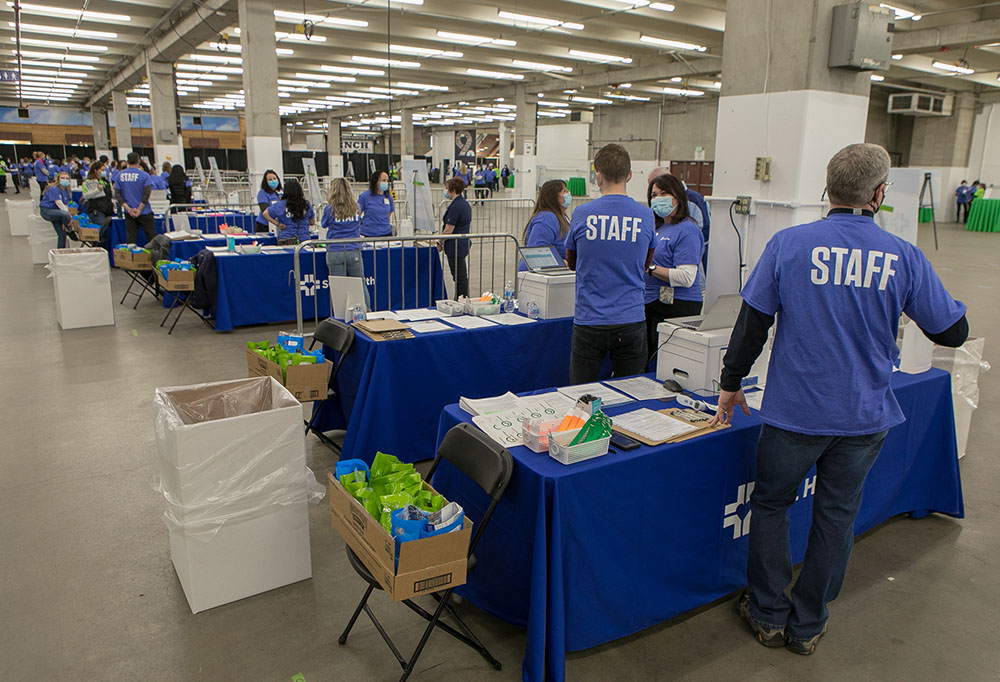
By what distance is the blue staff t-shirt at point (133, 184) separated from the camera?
8.46 meters

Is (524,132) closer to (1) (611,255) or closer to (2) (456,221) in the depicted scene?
(2) (456,221)

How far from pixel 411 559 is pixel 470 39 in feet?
45.4

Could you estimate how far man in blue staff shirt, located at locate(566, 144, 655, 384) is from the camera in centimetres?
293

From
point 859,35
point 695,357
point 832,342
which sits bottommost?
point 695,357

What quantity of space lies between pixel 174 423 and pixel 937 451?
3167mm

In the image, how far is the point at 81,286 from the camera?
21.2 ft

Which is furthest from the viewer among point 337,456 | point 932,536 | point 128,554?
point 337,456

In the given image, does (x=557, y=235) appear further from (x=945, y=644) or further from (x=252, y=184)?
(x=252, y=184)

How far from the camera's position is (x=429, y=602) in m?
2.49

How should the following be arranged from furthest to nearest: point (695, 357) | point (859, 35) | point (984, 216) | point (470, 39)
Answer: point (984, 216) → point (470, 39) → point (859, 35) → point (695, 357)

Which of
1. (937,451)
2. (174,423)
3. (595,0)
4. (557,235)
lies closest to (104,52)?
(595,0)

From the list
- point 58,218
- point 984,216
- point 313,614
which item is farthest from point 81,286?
point 984,216

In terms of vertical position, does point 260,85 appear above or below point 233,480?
above

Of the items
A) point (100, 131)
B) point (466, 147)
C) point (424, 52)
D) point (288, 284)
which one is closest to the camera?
point (288, 284)
